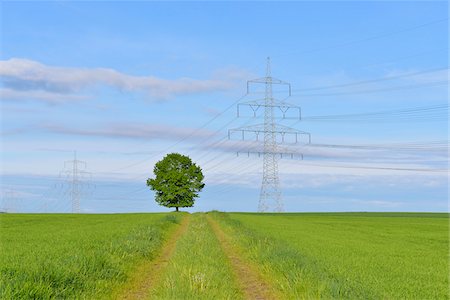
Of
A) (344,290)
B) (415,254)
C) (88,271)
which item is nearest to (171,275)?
(88,271)

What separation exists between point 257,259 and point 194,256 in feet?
9.05

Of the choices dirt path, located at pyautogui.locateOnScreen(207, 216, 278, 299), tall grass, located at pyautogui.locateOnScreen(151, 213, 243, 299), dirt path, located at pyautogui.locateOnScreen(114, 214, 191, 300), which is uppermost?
tall grass, located at pyautogui.locateOnScreen(151, 213, 243, 299)

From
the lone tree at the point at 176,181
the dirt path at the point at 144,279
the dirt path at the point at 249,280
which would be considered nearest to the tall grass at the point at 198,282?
the dirt path at the point at 249,280

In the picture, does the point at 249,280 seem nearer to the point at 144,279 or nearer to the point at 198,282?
the point at 198,282

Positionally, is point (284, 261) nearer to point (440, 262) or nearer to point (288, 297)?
point (288, 297)

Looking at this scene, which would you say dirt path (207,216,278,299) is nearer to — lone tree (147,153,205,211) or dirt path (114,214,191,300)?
dirt path (114,214,191,300)

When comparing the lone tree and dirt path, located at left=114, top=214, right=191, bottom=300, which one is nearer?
dirt path, located at left=114, top=214, right=191, bottom=300

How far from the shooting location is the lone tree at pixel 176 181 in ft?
335

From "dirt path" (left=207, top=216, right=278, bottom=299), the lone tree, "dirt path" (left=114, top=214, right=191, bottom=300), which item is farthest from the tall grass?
the lone tree

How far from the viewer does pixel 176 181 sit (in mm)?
102562

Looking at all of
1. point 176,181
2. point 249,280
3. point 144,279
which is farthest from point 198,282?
point 176,181

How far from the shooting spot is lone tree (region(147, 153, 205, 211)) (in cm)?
10212

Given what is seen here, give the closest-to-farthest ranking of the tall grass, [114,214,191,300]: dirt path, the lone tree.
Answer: the tall grass
[114,214,191,300]: dirt path
the lone tree

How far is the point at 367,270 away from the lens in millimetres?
17641
